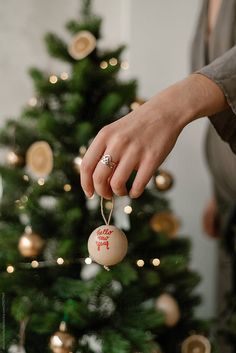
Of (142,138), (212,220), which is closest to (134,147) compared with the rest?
(142,138)

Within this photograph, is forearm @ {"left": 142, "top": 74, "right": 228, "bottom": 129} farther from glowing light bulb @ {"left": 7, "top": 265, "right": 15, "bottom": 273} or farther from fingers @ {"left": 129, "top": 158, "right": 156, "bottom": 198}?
glowing light bulb @ {"left": 7, "top": 265, "right": 15, "bottom": 273}

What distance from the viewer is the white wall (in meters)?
1.25

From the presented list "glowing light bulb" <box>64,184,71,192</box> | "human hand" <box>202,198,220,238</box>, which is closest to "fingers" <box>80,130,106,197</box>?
"glowing light bulb" <box>64,184,71,192</box>

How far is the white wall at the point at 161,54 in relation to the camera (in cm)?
125

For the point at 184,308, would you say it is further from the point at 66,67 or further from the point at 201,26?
the point at 66,67

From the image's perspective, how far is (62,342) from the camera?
65cm

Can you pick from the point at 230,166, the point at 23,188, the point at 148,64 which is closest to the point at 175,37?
the point at 148,64

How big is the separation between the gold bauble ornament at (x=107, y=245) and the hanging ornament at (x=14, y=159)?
327 millimetres

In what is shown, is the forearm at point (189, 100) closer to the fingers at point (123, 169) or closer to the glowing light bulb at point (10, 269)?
the fingers at point (123, 169)

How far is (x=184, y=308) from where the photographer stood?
841 mm

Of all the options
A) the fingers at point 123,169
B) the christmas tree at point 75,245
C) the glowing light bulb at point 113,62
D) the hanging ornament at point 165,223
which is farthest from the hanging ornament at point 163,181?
the fingers at point 123,169

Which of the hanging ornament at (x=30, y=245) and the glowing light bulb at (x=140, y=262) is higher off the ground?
the hanging ornament at (x=30, y=245)

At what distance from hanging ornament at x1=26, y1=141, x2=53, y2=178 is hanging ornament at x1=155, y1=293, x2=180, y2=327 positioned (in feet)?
1.08

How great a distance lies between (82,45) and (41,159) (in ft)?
0.76
